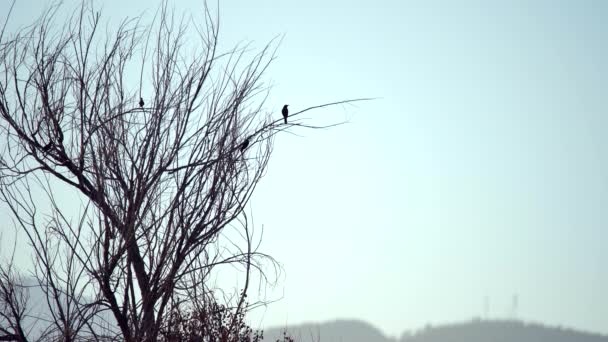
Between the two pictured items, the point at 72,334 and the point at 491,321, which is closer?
the point at 72,334

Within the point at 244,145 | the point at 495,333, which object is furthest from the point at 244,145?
the point at 495,333

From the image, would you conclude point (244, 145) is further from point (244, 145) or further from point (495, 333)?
point (495, 333)

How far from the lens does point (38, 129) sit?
6.89 m

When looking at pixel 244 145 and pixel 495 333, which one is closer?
pixel 244 145

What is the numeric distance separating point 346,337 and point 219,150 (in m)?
77.8

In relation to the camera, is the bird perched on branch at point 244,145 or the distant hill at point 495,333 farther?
the distant hill at point 495,333

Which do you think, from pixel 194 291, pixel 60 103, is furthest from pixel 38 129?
pixel 194 291

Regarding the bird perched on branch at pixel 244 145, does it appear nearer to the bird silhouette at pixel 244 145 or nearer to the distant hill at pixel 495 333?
the bird silhouette at pixel 244 145

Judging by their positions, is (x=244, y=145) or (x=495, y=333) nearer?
(x=244, y=145)

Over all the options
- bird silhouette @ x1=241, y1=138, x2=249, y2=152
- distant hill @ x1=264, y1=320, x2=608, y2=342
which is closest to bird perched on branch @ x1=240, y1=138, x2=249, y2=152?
bird silhouette @ x1=241, y1=138, x2=249, y2=152

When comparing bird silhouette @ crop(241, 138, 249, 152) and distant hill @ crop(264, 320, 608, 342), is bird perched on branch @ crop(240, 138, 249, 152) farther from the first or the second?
distant hill @ crop(264, 320, 608, 342)

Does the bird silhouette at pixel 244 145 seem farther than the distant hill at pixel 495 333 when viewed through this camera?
No

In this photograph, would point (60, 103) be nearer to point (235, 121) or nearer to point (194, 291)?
point (235, 121)

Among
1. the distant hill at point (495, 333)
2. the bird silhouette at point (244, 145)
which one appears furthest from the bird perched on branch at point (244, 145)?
the distant hill at point (495, 333)
